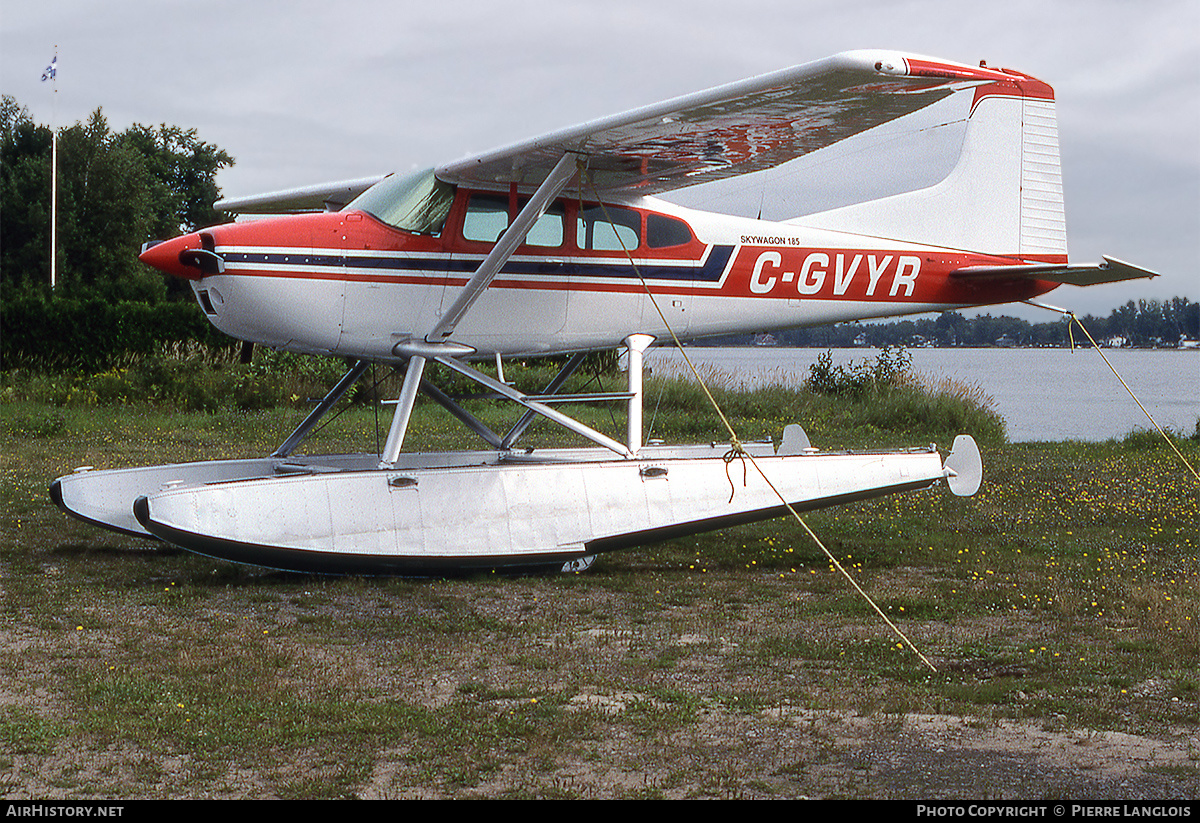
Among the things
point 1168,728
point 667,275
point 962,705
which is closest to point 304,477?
point 667,275

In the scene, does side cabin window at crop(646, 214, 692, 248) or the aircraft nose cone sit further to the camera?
side cabin window at crop(646, 214, 692, 248)

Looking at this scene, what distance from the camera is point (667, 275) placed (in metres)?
8.29

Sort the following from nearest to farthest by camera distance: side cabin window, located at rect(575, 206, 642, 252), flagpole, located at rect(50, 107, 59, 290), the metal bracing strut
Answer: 1. side cabin window, located at rect(575, 206, 642, 252)
2. the metal bracing strut
3. flagpole, located at rect(50, 107, 59, 290)

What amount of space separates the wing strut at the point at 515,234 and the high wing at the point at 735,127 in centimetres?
15

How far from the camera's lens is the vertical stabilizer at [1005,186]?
9.31 m

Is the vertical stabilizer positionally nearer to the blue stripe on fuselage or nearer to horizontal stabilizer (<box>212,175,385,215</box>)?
the blue stripe on fuselage

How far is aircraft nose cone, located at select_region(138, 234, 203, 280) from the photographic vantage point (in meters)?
6.82

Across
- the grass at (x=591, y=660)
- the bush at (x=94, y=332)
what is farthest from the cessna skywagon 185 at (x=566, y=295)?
the bush at (x=94, y=332)

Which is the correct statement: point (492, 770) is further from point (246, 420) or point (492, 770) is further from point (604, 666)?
point (246, 420)

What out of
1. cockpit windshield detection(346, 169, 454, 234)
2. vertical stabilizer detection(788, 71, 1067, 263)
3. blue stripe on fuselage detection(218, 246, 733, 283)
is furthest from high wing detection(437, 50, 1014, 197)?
vertical stabilizer detection(788, 71, 1067, 263)

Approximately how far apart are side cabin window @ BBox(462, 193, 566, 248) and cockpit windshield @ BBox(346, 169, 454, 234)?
184 mm

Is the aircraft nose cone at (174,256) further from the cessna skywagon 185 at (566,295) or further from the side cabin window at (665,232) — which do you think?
the side cabin window at (665,232)

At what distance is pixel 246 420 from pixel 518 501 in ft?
31.3

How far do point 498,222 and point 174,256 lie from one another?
2.23 meters
